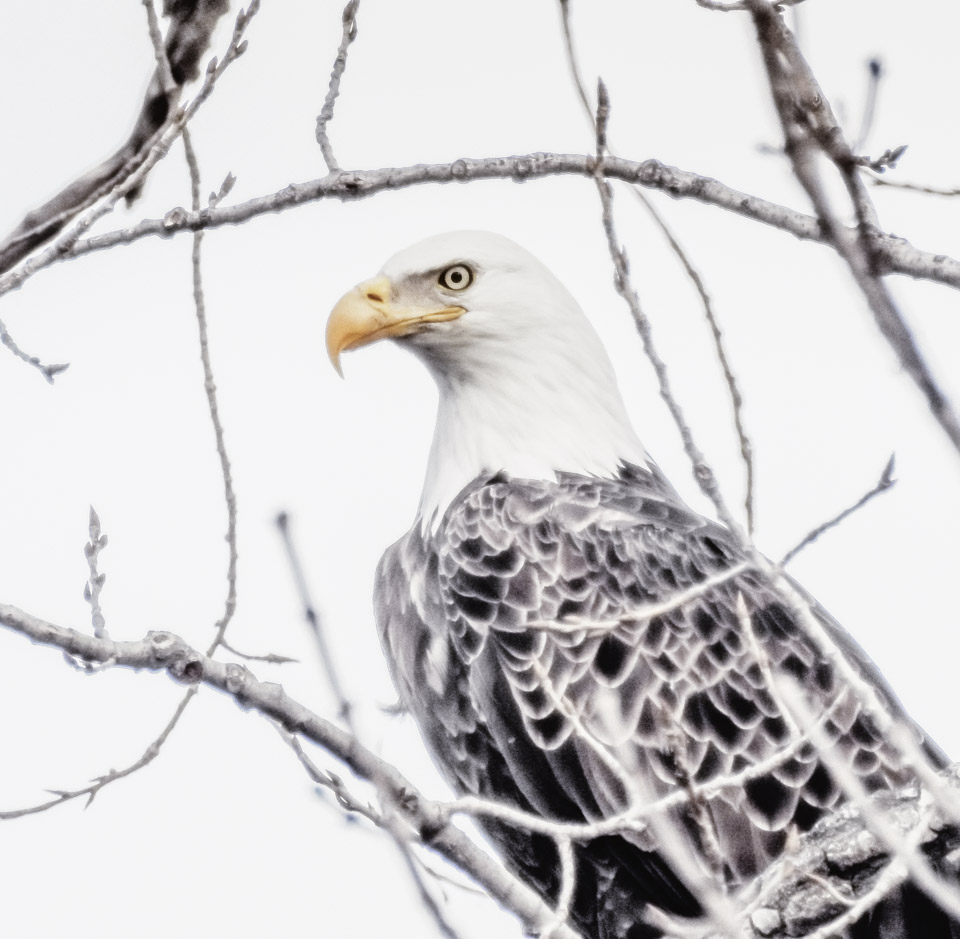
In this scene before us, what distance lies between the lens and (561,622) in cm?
486

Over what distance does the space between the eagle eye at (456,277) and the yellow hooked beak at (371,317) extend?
0.10m

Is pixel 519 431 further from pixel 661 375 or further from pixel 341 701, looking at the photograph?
pixel 341 701

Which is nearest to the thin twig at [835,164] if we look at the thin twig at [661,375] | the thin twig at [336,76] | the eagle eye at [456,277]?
the thin twig at [661,375]

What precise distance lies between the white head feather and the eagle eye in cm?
2

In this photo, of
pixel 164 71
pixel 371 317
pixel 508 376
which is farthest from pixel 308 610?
pixel 508 376

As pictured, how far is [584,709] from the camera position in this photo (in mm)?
5160

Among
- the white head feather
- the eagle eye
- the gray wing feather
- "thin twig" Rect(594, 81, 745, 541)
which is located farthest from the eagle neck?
"thin twig" Rect(594, 81, 745, 541)

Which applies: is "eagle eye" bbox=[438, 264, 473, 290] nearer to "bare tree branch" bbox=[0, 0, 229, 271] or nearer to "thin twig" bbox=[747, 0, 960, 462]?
"bare tree branch" bbox=[0, 0, 229, 271]

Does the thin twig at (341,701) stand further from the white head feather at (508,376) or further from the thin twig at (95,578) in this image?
the white head feather at (508,376)

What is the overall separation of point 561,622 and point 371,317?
1539mm

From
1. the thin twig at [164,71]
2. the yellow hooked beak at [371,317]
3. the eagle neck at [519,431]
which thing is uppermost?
the yellow hooked beak at [371,317]

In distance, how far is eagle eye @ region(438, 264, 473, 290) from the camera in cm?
590

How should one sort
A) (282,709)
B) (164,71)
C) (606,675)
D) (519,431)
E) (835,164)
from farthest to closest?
(519,431) → (606,675) → (164,71) → (282,709) → (835,164)

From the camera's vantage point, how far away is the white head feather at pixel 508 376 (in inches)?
233
